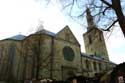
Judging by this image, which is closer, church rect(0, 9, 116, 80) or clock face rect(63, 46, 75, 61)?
church rect(0, 9, 116, 80)

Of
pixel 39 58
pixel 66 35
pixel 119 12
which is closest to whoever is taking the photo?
pixel 119 12

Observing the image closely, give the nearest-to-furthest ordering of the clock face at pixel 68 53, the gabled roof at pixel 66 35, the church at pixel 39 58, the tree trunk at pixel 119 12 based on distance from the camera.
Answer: the tree trunk at pixel 119 12
the church at pixel 39 58
the clock face at pixel 68 53
the gabled roof at pixel 66 35

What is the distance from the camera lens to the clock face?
33037 millimetres

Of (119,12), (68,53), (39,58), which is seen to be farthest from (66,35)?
(119,12)

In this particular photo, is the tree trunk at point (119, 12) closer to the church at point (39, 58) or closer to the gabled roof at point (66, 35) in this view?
the church at point (39, 58)

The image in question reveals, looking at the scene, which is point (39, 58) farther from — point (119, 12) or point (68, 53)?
point (119, 12)

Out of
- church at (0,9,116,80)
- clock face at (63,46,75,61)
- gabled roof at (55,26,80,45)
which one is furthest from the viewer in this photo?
gabled roof at (55,26,80,45)

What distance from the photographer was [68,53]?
33.7 metres

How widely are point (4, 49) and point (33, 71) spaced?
7850mm

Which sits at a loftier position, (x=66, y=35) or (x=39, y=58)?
(x=66, y=35)

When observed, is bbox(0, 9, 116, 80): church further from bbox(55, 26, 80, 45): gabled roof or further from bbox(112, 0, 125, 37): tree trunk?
bbox(112, 0, 125, 37): tree trunk

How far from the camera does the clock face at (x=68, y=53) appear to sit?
108 ft

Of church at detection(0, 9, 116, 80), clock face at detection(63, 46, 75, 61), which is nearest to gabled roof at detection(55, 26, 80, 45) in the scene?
church at detection(0, 9, 116, 80)

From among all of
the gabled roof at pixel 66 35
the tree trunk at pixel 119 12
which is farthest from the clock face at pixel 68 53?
the tree trunk at pixel 119 12
